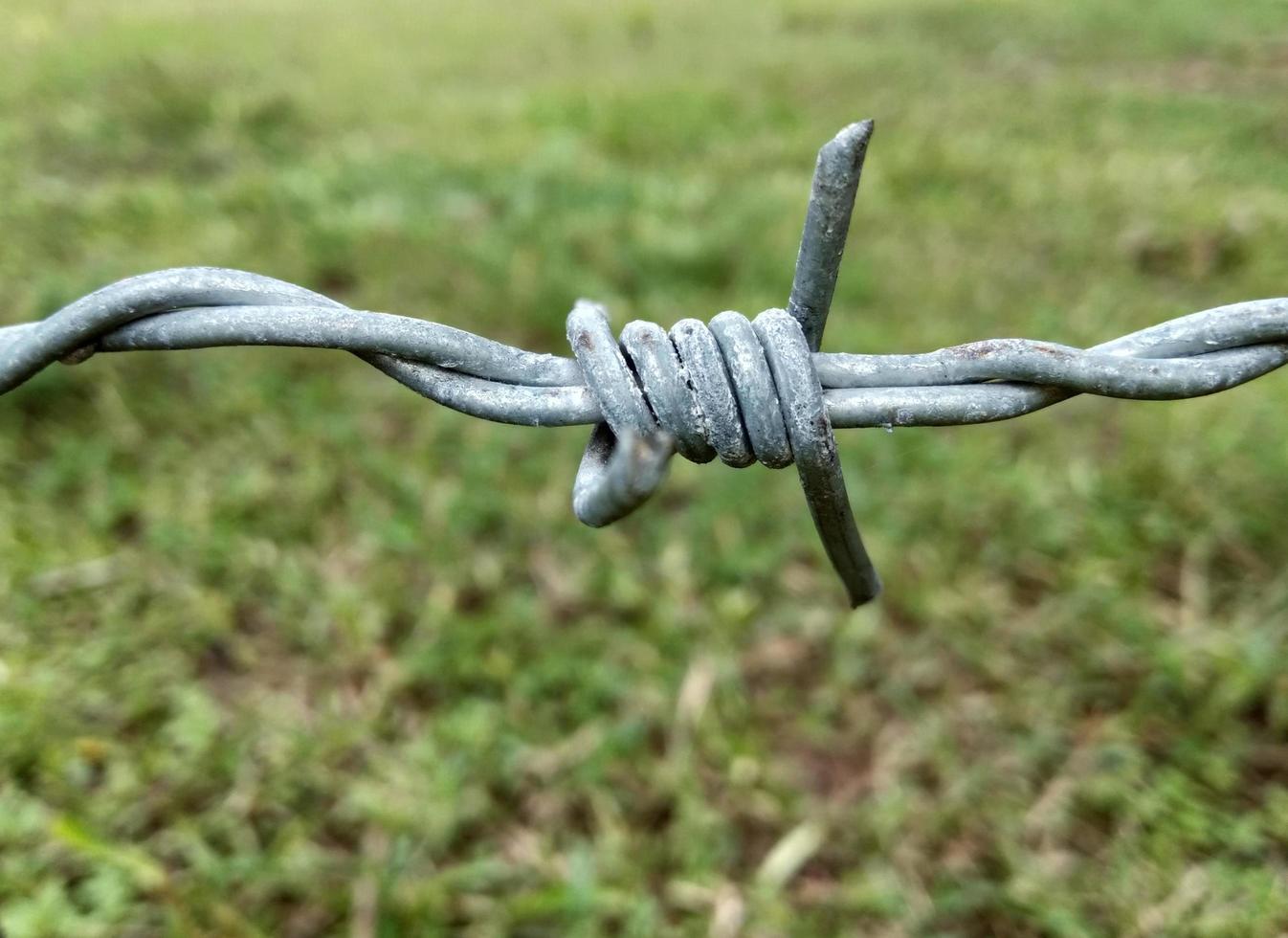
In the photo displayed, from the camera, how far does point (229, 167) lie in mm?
2852

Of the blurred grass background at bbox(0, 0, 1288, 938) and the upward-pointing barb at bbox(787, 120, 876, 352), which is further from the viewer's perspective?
the blurred grass background at bbox(0, 0, 1288, 938)

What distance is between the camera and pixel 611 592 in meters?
1.68

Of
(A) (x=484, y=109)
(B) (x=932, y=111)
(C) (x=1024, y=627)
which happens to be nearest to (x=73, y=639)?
(C) (x=1024, y=627)

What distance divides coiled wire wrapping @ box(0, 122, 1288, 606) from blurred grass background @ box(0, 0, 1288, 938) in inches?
37.5

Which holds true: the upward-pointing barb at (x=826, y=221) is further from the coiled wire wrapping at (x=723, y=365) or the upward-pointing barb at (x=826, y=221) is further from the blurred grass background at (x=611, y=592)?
the blurred grass background at (x=611, y=592)

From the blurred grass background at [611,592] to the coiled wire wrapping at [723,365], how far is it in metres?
0.95

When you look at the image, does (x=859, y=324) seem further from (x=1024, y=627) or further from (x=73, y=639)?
(x=73, y=639)

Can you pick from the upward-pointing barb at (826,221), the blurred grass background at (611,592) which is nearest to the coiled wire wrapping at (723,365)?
the upward-pointing barb at (826,221)

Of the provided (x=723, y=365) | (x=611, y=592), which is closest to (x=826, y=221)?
(x=723, y=365)

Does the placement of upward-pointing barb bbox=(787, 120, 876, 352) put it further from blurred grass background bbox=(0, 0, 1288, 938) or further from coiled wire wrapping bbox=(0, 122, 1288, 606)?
blurred grass background bbox=(0, 0, 1288, 938)

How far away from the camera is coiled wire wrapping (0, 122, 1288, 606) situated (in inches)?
19.9

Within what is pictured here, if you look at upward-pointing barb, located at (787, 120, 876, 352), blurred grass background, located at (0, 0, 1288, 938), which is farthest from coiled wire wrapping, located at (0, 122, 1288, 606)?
blurred grass background, located at (0, 0, 1288, 938)

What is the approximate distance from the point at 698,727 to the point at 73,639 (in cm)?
118

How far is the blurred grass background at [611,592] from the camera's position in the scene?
1284 millimetres
